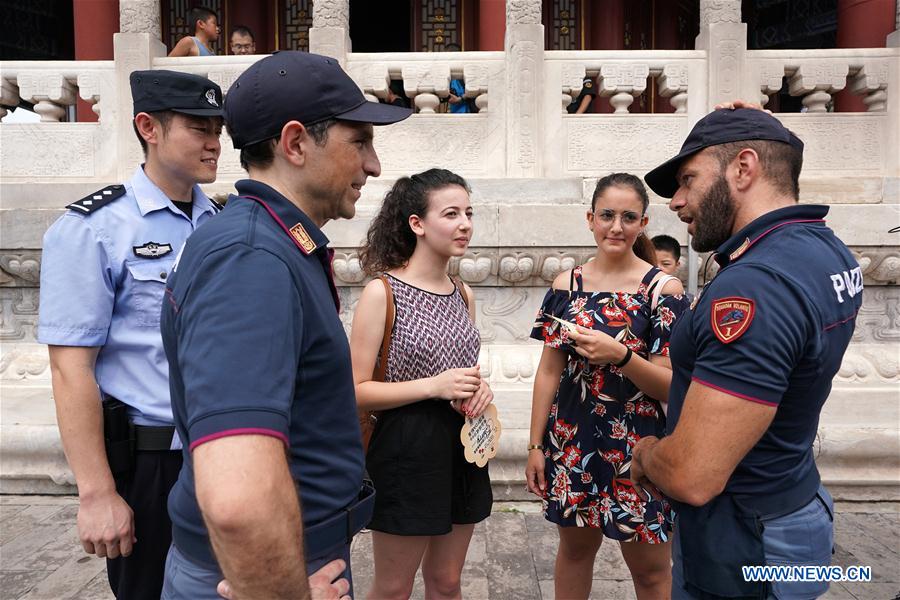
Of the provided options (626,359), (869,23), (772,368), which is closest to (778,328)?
(772,368)

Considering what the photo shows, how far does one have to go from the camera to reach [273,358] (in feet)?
3.34

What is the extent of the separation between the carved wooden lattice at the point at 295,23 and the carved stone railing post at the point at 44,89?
4337 mm

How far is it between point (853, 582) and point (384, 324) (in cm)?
284

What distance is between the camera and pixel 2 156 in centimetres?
482

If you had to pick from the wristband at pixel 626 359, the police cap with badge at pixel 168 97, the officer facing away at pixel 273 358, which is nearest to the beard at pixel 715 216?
the wristband at pixel 626 359

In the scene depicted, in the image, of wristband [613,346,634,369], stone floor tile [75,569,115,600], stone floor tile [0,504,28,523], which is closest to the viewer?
wristband [613,346,634,369]

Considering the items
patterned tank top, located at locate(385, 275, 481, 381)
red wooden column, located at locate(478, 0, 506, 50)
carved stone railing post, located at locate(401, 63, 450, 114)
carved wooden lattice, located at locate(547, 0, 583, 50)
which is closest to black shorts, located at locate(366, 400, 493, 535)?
patterned tank top, located at locate(385, 275, 481, 381)

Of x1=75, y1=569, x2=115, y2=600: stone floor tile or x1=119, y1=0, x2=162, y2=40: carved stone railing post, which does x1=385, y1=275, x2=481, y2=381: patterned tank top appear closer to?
x1=75, y1=569, x2=115, y2=600: stone floor tile

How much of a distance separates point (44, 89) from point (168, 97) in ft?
12.2

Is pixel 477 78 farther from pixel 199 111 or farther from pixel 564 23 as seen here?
pixel 564 23

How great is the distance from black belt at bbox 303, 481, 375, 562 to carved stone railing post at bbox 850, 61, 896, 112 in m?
5.19

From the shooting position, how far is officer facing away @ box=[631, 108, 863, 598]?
57.1 inches

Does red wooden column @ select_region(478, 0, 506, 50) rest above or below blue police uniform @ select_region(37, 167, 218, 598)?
above

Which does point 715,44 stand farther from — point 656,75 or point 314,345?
point 314,345
